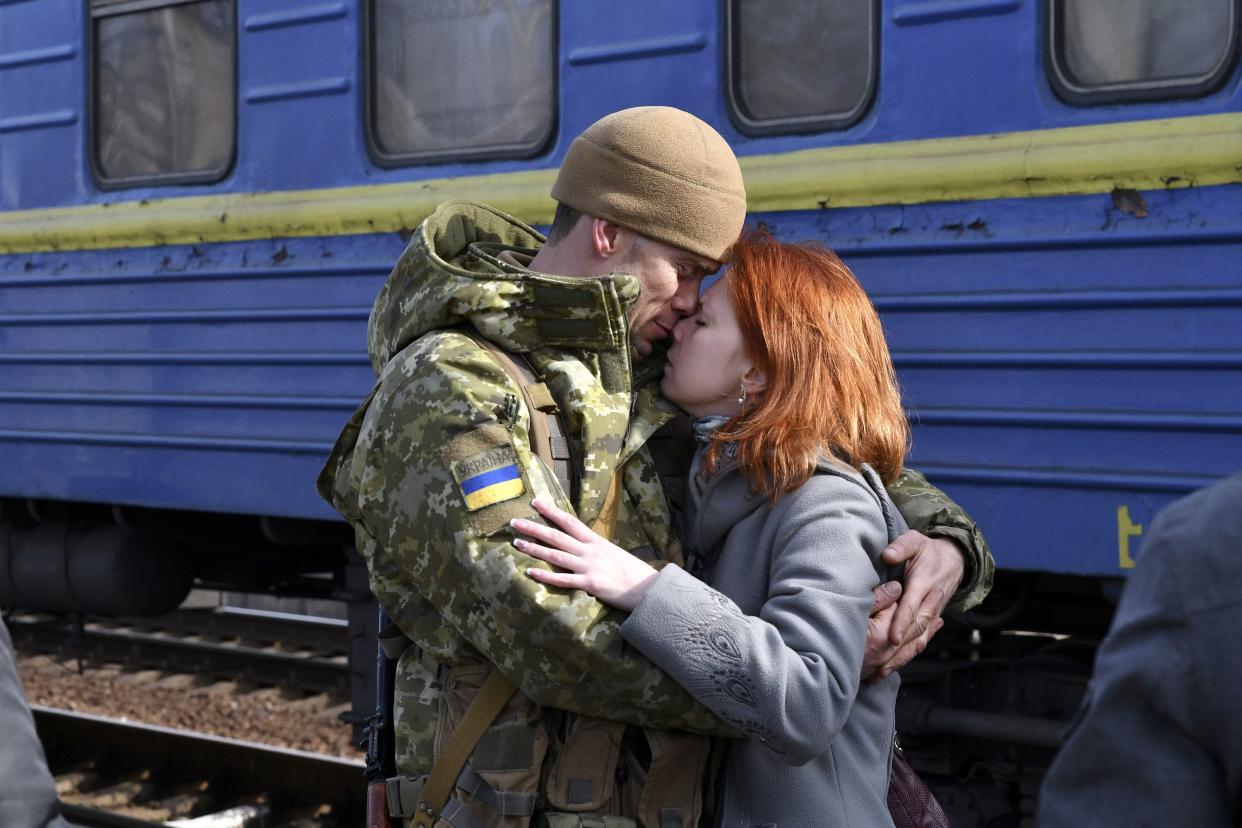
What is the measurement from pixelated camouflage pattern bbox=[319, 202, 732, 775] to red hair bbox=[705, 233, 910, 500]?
7.0 inches

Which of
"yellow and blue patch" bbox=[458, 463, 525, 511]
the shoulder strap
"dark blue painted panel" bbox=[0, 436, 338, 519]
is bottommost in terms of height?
"dark blue painted panel" bbox=[0, 436, 338, 519]

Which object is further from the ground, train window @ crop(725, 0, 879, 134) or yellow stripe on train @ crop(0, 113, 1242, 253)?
train window @ crop(725, 0, 879, 134)

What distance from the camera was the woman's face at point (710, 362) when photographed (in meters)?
2.23

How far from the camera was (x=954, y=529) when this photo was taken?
2.35m

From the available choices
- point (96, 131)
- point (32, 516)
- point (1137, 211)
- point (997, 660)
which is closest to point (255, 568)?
point (32, 516)

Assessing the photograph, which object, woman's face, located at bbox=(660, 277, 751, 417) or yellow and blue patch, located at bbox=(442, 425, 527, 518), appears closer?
yellow and blue patch, located at bbox=(442, 425, 527, 518)

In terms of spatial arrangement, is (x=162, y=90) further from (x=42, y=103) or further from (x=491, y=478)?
(x=491, y=478)

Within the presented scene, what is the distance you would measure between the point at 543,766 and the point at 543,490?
387mm

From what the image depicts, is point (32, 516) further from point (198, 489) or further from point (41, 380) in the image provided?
point (198, 489)

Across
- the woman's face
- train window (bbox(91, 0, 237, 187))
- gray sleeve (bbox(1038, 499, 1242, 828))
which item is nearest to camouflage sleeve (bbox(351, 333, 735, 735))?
the woman's face

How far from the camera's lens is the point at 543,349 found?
2.19m

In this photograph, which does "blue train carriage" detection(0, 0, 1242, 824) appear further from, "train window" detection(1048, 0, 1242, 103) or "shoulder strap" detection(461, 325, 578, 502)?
"shoulder strap" detection(461, 325, 578, 502)

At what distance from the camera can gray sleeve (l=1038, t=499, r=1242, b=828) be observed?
1.03 m

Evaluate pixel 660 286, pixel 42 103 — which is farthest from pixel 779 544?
pixel 42 103
